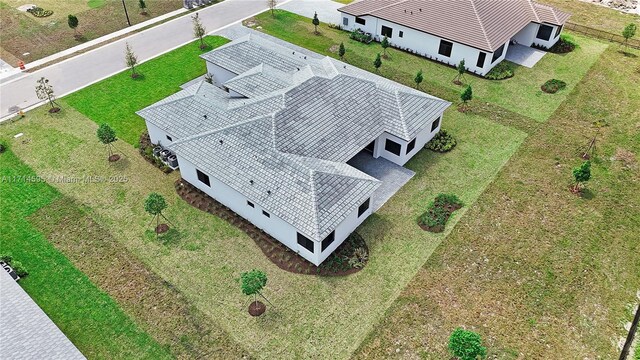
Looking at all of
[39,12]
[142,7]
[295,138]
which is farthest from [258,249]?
Answer: [39,12]

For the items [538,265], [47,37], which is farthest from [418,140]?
[47,37]

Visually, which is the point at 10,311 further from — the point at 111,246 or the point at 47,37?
the point at 47,37

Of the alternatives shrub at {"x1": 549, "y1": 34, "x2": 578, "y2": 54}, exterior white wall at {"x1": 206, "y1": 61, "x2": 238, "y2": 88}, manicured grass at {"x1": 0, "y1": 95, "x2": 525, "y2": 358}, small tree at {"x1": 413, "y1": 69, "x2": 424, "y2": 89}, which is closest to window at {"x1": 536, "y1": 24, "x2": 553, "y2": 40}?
shrub at {"x1": 549, "y1": 34, "x2": 578, "y2": 54}

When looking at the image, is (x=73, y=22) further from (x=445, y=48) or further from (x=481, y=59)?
(x=481, y=59)

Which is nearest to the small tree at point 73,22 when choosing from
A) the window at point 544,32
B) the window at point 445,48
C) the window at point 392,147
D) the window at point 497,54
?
the window at point 392,147

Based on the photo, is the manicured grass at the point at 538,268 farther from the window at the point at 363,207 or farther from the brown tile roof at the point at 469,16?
the brown tile roof at the point at 469,16
